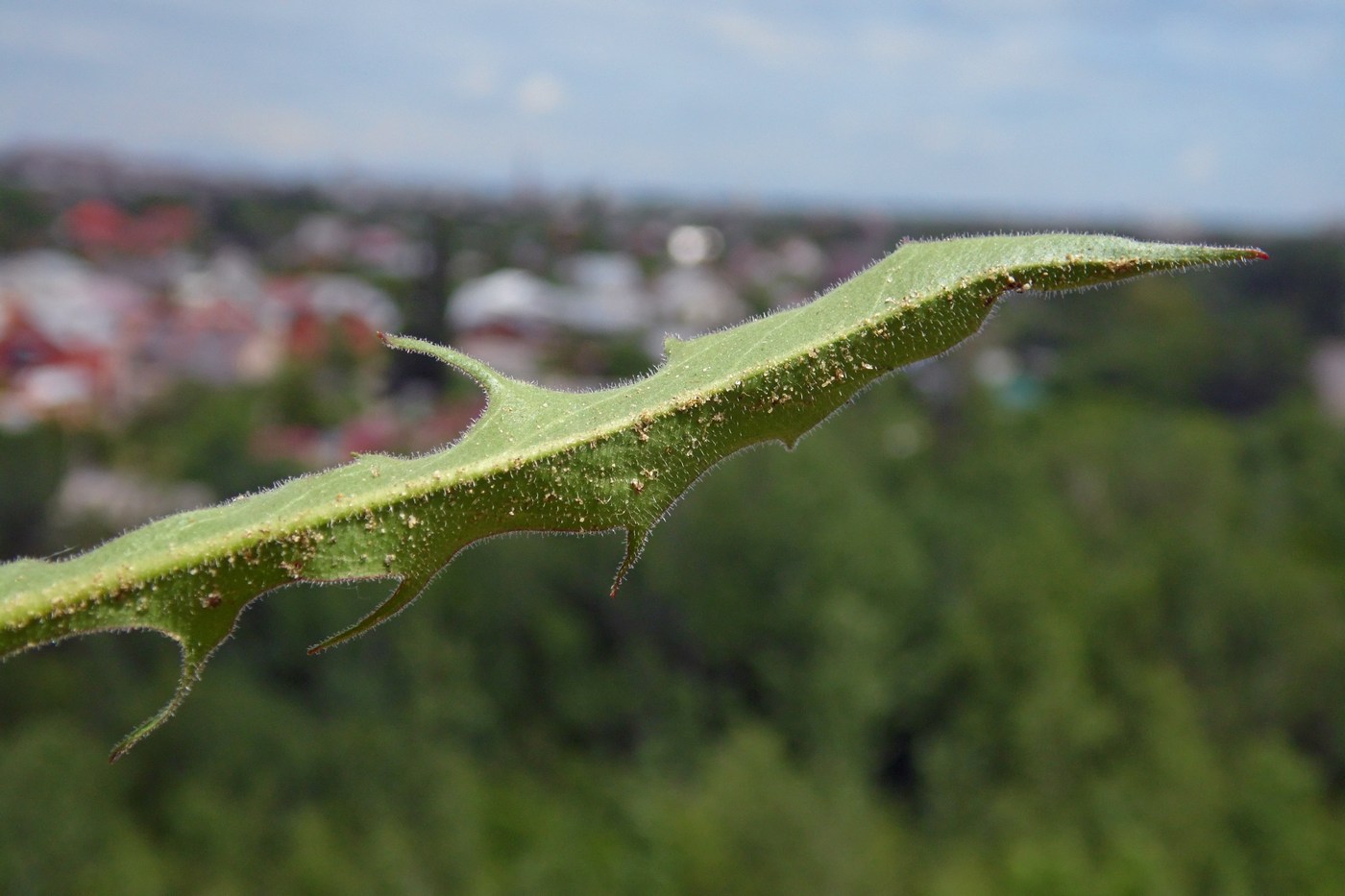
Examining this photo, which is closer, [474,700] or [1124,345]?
[474,700]

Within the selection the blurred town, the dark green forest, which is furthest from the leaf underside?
the dark green forest

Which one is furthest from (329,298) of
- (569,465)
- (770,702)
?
(569,465)

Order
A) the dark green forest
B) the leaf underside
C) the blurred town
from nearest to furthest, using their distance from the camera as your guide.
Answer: the leaf underside < the dark green forest < the blurred town

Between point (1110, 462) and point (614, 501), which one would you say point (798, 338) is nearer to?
point (614, 501)

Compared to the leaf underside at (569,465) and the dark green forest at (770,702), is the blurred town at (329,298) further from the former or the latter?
the leaf underside at (569,465)

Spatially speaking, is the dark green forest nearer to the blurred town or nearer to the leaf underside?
the blurred town

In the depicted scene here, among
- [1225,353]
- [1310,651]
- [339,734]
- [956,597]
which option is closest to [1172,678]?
[1310,651]
